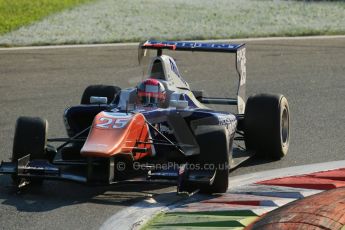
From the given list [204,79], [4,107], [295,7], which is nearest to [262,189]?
[4,107]

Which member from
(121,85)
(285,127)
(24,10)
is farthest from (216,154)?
(24,10)

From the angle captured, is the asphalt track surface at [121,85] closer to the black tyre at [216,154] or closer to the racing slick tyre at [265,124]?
the racing slick tyre at [265,124]

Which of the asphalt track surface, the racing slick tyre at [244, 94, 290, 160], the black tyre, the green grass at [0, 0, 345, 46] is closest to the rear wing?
the asphalt track surface

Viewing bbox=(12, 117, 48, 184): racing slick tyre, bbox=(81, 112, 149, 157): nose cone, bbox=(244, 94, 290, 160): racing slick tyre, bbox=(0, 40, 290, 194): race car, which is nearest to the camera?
bbox=(81, 112, 149, 157): nose cone

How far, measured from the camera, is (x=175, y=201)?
8.34 meters

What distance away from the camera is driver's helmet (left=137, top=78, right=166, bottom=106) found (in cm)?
961

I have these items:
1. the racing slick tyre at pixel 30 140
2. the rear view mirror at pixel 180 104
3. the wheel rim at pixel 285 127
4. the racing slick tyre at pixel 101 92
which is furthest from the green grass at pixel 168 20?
the racing slick tyre at pixel 30 140

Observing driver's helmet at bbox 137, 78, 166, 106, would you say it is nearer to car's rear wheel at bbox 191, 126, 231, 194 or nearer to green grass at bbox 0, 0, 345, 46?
car's rear wheel at bbox 191, 126, 231, 194

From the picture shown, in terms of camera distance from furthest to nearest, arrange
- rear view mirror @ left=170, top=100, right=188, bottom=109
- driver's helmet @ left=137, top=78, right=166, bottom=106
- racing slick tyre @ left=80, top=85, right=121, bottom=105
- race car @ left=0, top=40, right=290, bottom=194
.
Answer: racing slick tyre @ left=80, top=85, right=121, bottom=105, driver's helmet @ left=137, top=78, right=166, bottom=106, rear view mirror @ left=170, top=100, right=188, bottom=109, race car @ left=0, top=40, right=290, bottom=194

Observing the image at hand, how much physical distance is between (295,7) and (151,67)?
14.8m

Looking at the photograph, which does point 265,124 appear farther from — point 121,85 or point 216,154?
point 121,85

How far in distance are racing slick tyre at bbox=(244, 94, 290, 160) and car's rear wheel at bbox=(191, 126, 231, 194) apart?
1.46m

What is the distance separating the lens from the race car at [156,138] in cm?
839

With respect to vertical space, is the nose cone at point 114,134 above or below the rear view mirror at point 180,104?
below
